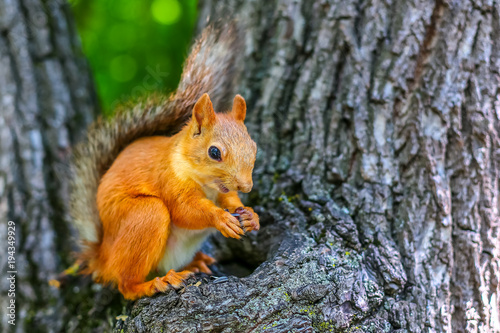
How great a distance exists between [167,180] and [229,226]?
34 centimetres

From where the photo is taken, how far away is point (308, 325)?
133cm

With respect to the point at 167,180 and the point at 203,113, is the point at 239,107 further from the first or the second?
the point at 167,180

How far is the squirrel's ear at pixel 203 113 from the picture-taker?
5.08 ft

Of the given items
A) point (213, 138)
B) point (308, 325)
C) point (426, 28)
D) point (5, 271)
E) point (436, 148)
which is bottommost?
point (5, 271)

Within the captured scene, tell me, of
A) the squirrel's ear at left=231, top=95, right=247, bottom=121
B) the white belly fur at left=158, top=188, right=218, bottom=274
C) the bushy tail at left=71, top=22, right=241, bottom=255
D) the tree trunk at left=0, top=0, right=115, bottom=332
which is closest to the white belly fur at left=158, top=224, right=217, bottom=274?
the white belly fur at left=158, top=188, right=218, bottom=274

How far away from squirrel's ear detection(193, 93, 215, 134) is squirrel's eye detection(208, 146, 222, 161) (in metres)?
0.12

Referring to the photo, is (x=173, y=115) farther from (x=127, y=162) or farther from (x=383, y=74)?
(x=383, y=74)

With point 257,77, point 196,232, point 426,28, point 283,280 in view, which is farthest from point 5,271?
point 426,28

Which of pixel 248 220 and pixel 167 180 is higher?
pixel 167 180

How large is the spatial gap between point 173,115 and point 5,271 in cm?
116

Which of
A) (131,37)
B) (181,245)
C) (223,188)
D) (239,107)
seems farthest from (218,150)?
(131,37)

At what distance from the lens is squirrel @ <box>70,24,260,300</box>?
1.52 m

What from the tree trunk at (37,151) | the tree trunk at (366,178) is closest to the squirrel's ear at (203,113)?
the tree trunk at (366,178)

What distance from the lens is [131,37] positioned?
3506 mm
